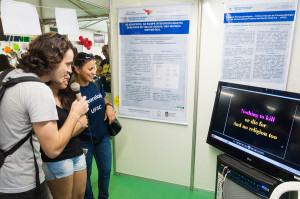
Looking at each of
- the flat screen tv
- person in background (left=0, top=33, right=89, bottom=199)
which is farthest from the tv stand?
person in background (left=0, top=33, right=89, bottom=199)

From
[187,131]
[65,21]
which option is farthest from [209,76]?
[65,21]

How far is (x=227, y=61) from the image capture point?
190 centimetres

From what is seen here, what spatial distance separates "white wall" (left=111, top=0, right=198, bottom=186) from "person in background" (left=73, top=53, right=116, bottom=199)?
556mm

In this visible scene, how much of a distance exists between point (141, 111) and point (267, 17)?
1.50 m

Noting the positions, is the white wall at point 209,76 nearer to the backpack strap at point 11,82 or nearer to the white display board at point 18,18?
the white display board at point 18,18

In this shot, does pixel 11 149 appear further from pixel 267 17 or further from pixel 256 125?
pixel 267 17

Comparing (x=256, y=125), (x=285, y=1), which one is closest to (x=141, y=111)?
(x=256, y=125)

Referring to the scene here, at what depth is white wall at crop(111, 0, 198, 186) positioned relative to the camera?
84.6 inches

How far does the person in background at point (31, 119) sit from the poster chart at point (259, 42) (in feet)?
4.76

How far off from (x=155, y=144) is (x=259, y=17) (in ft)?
5.37

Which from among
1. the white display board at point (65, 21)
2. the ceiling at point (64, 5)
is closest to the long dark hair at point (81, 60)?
the white display board at point (65, 21)

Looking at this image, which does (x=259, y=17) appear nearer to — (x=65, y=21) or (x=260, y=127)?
(x=260, y=127)

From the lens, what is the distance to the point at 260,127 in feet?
5.16

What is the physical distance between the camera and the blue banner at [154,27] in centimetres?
198
